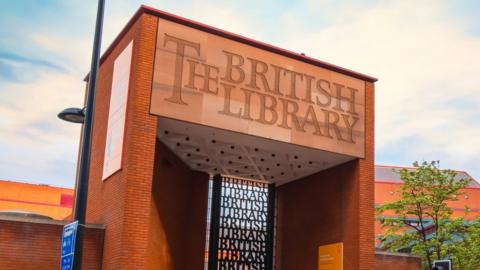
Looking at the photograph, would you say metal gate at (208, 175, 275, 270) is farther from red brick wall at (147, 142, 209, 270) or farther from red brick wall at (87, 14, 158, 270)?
red brick wall at (87, 14, 158, 270)

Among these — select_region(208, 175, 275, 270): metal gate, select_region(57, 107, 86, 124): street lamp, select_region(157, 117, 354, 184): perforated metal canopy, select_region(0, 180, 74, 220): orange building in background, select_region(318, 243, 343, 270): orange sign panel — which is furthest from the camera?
select_region(0, 180, 74, 220): orange building in background

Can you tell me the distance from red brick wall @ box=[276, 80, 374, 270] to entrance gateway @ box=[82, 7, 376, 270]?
4 centimetres

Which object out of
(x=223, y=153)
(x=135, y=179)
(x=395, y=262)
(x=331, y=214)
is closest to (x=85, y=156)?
(x=135, y=179)

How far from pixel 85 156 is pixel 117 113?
716 centimetres

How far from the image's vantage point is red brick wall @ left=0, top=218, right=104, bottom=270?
16.0 meters

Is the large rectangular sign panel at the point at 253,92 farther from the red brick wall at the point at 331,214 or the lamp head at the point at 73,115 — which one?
the lamp head at the point at 73,115

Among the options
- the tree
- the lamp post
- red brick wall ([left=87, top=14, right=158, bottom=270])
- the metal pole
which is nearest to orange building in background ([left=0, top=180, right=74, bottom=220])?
the tree

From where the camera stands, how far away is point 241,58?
61.9ft

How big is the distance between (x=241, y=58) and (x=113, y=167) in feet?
16.6

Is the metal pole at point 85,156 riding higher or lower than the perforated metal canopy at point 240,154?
lower

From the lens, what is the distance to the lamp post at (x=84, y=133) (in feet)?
34.6

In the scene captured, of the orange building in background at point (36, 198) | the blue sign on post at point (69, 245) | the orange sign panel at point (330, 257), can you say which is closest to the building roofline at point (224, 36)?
the orange sign panel at point (330, 257)

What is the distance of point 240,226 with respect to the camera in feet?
78.8

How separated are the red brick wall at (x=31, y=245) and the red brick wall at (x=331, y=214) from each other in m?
8.33
